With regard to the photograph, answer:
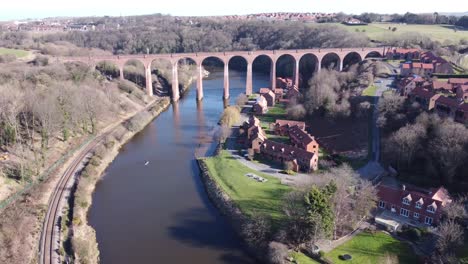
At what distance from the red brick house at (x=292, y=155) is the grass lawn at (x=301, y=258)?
516 inches

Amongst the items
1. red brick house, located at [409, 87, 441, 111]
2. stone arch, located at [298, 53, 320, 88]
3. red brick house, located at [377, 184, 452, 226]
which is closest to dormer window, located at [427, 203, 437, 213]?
red brick house, located at [377, 184, 452, 226]

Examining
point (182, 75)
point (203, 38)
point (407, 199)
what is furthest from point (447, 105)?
point (203, 38)

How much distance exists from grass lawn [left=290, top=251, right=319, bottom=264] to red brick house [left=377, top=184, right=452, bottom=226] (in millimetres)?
8555

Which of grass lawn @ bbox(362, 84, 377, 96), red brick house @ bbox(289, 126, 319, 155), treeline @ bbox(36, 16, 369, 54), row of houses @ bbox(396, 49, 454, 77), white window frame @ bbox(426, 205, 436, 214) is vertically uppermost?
treeline @ bbox(36, 16, 369, 54)

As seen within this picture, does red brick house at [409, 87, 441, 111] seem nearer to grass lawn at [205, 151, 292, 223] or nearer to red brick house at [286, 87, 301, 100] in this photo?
red brick house at [286, 87, 301, 100]

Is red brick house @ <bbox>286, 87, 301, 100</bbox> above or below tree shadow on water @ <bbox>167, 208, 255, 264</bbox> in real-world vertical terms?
above

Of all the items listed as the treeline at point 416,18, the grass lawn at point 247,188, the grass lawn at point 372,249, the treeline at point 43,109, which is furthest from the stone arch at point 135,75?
the treeline at point 416,18

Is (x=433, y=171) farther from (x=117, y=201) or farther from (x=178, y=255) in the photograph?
(x=117, y=201)

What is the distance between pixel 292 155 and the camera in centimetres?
3847

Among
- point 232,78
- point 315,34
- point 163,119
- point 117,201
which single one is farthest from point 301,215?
point 315,34

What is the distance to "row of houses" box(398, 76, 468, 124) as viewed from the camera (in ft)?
127

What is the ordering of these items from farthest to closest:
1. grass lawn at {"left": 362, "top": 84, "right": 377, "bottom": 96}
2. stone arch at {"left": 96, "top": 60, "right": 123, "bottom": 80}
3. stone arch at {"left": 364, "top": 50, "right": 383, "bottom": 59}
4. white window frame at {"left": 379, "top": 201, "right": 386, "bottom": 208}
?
stone arch at {"left": 364, "top": 50, "right": 383, "bottom": 59} → stone arch at {"left": 96, "top": 60, "right": 123, "bottom": 80} → grass lawn at {"left": 362, "top": 84, "right": 377, "bottom": 96} → white window frame at {"left": 379, "top": 201, "right": 386, "bottom": 208}

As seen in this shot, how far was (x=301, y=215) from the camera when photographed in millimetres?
25812

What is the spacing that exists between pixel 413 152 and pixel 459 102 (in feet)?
28.5
